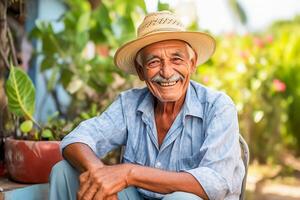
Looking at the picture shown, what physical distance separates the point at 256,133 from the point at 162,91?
4785 mm

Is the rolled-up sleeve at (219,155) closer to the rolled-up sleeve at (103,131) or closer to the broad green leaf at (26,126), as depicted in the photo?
the rolled-up sleeve at (103,131)

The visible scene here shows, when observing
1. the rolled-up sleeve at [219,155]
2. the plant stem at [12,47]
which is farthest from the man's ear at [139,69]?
the plant stem at [12,47]

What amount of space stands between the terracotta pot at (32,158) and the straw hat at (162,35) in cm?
67

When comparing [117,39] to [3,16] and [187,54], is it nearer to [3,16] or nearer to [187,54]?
[3,16]

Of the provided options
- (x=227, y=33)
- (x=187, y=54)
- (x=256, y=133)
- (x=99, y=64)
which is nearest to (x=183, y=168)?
(x=187, y=54)

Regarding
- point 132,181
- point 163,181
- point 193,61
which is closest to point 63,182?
point 132,181

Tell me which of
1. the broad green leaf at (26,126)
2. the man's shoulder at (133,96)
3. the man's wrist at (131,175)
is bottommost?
the man's wrist at (131,175)

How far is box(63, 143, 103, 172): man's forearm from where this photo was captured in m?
2.06

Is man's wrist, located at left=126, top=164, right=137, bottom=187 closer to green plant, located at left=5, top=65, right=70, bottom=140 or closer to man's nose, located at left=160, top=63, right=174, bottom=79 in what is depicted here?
man's nose, located at left=160, top=63, right=174, bottom=79

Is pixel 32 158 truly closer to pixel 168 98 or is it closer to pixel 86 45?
pixel 168 98

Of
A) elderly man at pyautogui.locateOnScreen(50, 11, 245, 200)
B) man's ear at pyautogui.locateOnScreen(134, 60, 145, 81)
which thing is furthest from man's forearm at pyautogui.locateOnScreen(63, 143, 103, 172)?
man's ear at pyautogui.locateOnScreen(134, 60, 145, 81)

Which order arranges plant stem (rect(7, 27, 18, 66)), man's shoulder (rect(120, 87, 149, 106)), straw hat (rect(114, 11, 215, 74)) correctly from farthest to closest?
1. plant stem (rect(7, 27, 18, 66))
2. man's shoulder (rect(120, 87, 149, 106))
3. straw hat (rect(114, 11, 215, 74))

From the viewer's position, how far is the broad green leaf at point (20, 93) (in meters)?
2.74

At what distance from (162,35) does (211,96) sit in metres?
0.36
